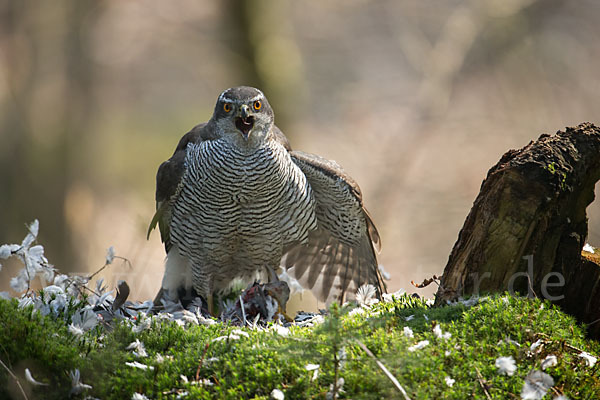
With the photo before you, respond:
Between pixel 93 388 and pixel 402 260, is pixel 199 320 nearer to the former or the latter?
pixel 93 388

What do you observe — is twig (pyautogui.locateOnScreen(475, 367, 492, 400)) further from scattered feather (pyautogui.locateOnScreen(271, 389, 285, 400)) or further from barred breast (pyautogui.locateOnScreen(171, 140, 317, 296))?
barred breast (pyautogui.locateOnScreen(171, 140, 317, 296))

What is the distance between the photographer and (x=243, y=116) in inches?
163

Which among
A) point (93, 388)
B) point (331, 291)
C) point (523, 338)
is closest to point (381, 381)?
point (523, 338)

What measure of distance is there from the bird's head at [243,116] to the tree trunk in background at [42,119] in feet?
12.2

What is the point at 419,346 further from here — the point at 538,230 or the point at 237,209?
the point at 237,209

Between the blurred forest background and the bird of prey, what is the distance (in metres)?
2.57

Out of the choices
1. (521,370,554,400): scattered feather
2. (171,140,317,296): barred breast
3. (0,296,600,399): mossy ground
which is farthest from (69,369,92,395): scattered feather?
(171,140,317,296): barred breast

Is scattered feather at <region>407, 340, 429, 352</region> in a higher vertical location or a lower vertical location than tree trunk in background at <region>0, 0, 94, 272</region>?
lower

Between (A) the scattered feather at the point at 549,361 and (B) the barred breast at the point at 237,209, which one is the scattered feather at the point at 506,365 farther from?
(B) the barred breast at the point at 237,209

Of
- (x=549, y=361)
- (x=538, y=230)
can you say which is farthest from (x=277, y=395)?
(x=538, y=230)

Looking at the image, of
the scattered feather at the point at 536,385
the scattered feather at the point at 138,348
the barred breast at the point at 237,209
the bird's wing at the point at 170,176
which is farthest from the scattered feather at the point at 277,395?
the bird's wing at the point at 170,176

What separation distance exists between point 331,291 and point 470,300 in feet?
7.51

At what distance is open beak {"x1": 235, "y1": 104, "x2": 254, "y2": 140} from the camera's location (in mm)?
4148

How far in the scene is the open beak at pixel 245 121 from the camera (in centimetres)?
415
